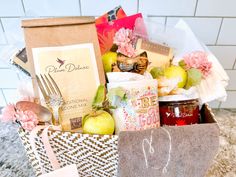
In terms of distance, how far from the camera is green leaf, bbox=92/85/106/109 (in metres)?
0.47

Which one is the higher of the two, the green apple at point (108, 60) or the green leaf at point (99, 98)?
the green apple at point (108, 60)

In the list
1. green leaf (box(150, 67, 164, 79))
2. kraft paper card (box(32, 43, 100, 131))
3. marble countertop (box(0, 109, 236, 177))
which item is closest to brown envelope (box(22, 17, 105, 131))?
kraft paper card (box(32, 43, 100, 131))

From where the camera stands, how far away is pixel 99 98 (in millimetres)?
476

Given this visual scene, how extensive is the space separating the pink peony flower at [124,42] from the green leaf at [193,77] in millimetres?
129

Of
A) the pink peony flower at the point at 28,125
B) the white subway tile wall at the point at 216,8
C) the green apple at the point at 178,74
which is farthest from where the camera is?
the white subway tile wall at the point at 216,8

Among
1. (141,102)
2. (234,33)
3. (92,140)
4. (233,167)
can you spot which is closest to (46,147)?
(92,140)

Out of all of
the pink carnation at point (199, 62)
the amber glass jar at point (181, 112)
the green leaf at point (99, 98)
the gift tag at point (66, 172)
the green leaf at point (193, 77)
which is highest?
the pink carnation at point (199, 62)

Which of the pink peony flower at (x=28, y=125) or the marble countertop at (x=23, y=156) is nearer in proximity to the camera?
the pink peony flower at (x=28, y=125)

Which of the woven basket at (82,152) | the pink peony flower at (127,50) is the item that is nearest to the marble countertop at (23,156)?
the woven basket at (82,152)

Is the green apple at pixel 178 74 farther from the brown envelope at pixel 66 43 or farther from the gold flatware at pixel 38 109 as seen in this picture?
the gold flatware at pixel 38 109

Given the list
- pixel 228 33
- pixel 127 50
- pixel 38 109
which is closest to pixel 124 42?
pixel 127 50

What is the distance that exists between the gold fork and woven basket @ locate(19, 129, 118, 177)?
6 centimetres

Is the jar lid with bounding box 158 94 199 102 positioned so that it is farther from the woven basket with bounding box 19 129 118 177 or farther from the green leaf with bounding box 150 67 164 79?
the woven basket with bounding box 19 129 118 177

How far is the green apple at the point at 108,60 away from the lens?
0.54 meters
